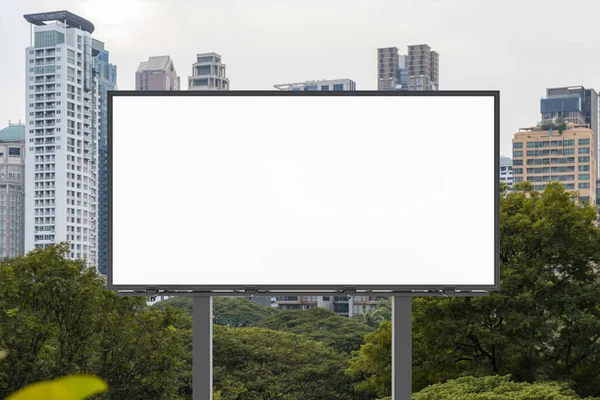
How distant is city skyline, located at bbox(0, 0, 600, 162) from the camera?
2108cm

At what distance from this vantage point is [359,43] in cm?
2169

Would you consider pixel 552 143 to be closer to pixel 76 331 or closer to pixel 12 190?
pixel 76 331

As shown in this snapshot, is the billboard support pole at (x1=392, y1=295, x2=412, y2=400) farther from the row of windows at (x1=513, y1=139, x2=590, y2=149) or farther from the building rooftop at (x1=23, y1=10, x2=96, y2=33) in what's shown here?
the building rooftop at (x1=23, y1=10, x2=96, y2=33)

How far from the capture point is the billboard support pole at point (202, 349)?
4.53 meters

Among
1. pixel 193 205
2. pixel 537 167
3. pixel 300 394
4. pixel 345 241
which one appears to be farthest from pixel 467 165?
pixel 537 167

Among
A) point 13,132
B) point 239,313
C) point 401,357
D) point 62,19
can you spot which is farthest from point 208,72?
point 401,357

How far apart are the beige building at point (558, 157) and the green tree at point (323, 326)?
6306 millimetres

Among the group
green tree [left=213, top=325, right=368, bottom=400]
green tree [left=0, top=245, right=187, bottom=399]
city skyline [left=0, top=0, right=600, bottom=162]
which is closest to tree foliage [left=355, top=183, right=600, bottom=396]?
green tree [left=0, top=245, right=187, bottom=399]

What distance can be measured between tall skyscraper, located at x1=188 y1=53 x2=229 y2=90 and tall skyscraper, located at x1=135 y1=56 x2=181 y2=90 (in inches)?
30.7

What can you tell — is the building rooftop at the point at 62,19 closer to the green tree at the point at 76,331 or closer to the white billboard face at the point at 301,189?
the green tree at the point at 76,331

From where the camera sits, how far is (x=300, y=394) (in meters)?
16.0

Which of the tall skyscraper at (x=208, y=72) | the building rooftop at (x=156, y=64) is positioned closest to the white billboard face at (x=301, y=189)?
the tall skyscraper at (x=208, y=72)

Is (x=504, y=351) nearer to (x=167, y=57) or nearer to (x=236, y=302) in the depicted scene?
(x=236, y=302)

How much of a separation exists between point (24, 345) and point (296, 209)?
15.9 ft
